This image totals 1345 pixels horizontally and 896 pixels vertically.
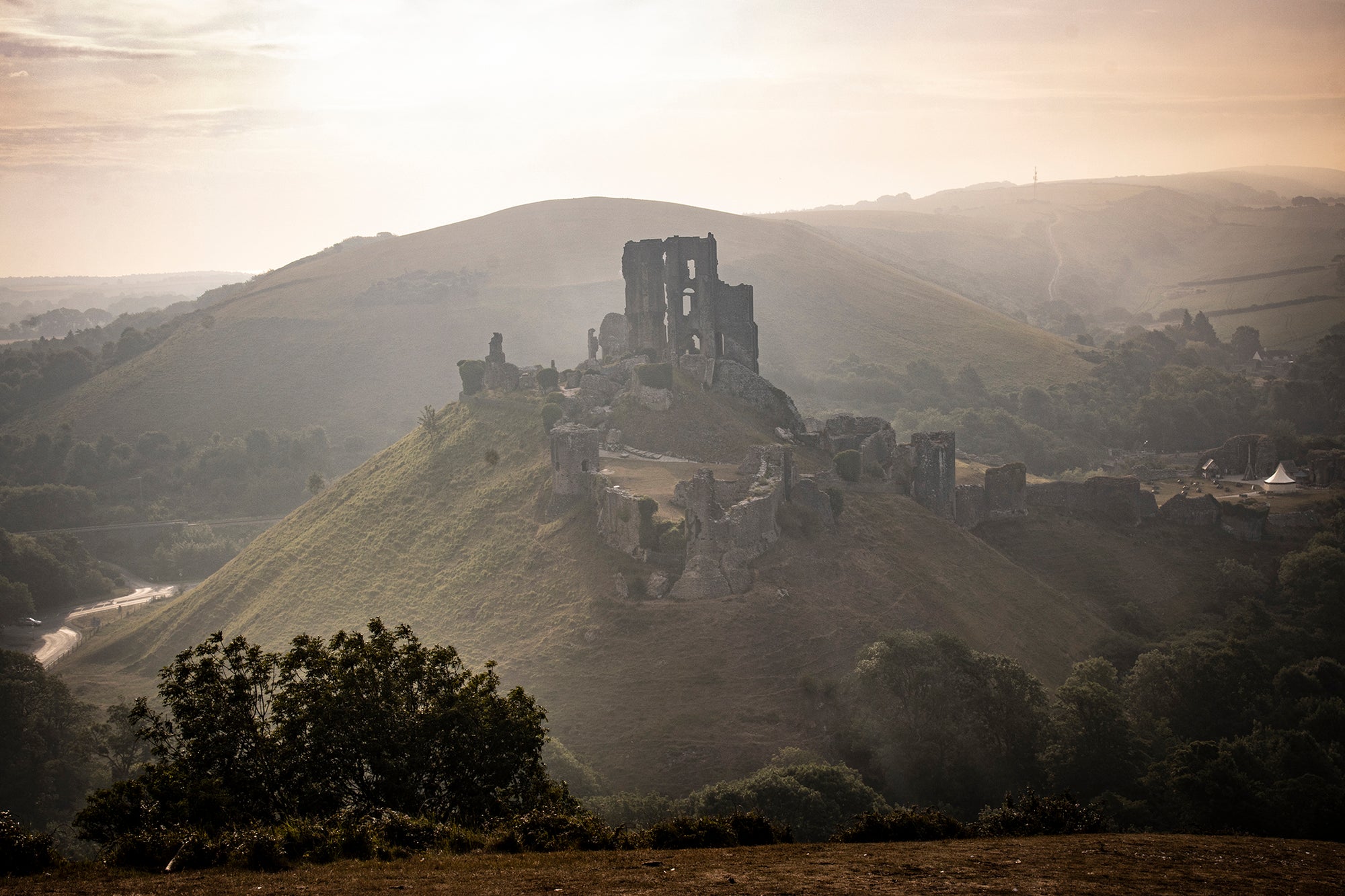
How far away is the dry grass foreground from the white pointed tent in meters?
57.2

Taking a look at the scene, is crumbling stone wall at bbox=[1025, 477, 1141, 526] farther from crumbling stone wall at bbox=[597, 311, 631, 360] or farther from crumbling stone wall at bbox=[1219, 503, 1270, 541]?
crumbling stone wall at bbox=[597, 311, 631, 360]

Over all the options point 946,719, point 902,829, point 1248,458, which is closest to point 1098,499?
point 1248,458

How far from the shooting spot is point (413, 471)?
6062 cm

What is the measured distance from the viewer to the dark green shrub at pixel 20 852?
18203mm

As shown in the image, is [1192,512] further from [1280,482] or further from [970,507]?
[970,507]

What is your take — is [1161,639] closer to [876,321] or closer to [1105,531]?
[1105,531]

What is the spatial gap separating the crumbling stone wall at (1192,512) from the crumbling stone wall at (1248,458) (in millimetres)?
14494

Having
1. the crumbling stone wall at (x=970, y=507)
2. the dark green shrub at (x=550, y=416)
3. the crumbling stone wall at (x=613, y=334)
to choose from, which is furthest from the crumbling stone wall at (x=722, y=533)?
the crumbling stone wall at (x=613, y=334)

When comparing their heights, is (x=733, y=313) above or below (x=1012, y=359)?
above

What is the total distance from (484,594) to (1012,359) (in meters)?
92.4

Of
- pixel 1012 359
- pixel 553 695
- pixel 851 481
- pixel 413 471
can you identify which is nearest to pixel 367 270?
pixel 1012 359

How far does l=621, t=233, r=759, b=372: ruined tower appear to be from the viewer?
6369 centimetres

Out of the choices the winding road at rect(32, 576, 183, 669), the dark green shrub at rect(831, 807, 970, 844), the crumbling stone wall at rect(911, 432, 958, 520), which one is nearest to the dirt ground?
the crumbling stone wall at rect(911, 432, 958, 520)

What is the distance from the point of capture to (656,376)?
5953 cm
